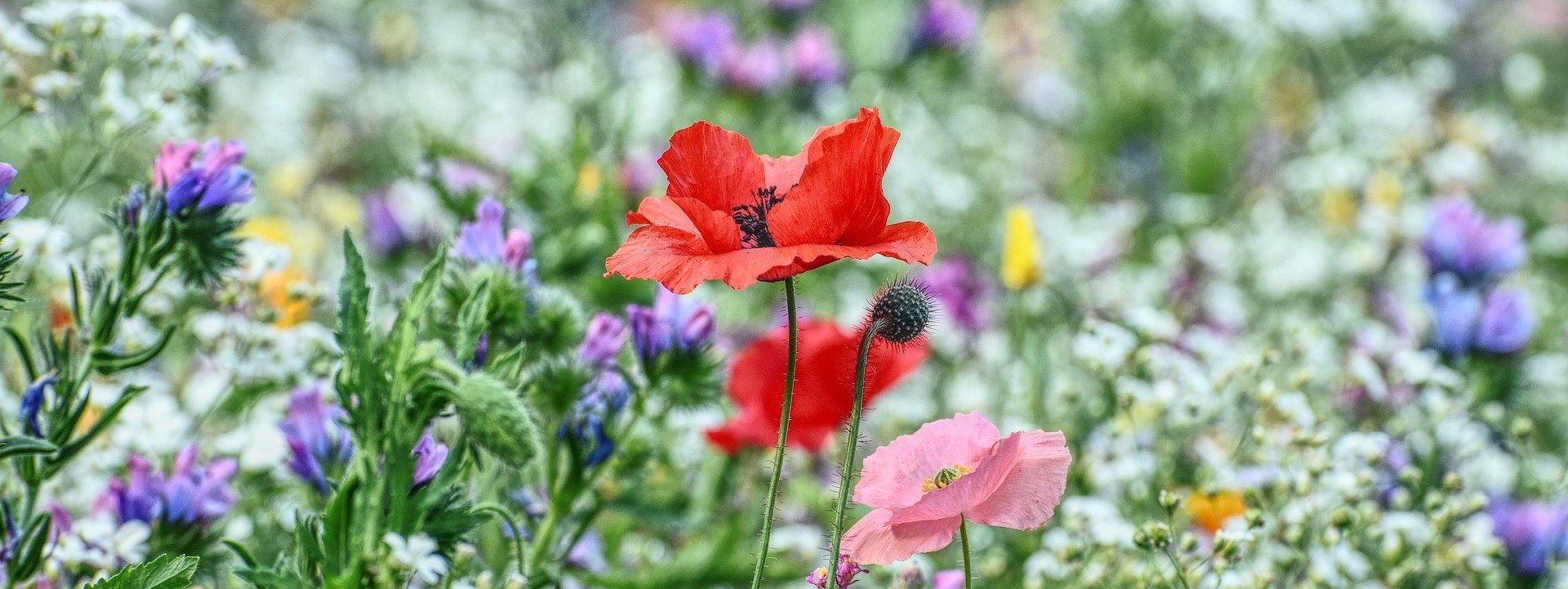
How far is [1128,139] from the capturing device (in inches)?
138

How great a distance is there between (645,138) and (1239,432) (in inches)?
59.6

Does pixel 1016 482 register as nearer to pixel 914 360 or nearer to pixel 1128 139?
pixel 914 360

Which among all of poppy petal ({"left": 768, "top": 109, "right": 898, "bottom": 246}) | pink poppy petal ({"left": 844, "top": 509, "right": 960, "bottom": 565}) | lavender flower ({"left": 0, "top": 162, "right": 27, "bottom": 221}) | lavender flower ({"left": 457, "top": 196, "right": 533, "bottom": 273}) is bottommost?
pink poppy petal ({"left": 844, "top": 509, "right": 960, "bottom": 565})

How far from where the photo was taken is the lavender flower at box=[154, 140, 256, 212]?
1.11 metres

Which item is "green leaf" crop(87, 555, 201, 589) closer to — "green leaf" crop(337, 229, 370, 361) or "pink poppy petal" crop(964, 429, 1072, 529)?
"green leaf" crop(337, 229, 370, 361)

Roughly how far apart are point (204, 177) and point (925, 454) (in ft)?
2.10

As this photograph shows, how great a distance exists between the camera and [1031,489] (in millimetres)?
930

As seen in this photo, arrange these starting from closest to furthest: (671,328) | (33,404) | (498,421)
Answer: (498,421)
(33,404)
(671,328)

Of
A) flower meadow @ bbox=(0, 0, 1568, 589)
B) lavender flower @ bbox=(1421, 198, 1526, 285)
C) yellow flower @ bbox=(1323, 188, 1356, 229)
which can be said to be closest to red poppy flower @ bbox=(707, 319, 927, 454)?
flower meadow @ bbox=(0, 0, 1568, 589)

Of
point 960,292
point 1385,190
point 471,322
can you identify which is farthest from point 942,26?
point 471,322

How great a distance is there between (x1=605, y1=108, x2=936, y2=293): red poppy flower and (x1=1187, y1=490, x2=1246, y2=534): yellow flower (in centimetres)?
84

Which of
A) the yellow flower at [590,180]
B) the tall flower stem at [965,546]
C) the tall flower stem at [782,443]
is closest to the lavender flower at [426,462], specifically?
the tall flower stem at [782,443]

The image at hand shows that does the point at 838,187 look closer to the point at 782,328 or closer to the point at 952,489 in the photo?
the point at 952,489

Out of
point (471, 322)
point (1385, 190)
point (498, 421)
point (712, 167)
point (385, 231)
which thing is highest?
point (1385, 190)
